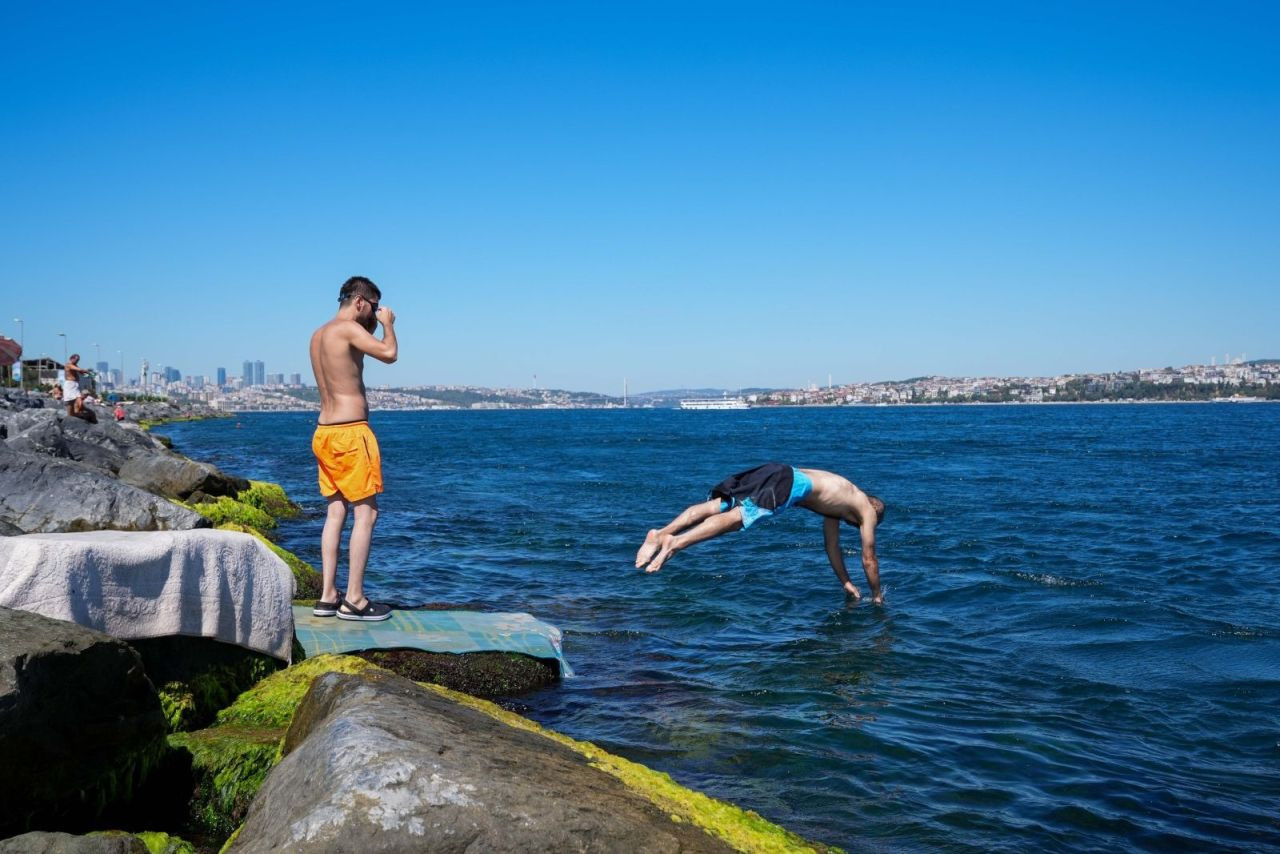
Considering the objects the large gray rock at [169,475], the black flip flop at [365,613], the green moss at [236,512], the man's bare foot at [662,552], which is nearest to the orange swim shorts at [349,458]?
the black flip flop at [365,613]

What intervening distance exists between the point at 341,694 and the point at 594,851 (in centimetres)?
140

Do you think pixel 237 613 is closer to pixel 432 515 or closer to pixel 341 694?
pixel 341 694

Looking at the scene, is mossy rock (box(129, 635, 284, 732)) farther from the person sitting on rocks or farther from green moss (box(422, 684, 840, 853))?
the person sitting on rocks

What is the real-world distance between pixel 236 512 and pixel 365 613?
956cm

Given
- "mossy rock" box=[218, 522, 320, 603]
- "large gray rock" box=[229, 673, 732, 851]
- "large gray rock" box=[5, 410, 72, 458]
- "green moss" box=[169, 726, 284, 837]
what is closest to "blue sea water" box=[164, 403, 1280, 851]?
"mossy rock" box=[218, 522, 320, 603]

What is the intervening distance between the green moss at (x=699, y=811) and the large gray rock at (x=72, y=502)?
5.08 metres

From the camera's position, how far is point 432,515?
2031cm

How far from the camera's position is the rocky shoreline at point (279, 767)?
121 inches

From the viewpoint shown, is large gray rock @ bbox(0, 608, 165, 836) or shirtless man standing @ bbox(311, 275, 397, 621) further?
shirtless man standing @ bbox(311, 275, 397, 621)

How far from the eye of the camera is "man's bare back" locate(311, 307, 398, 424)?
677cm

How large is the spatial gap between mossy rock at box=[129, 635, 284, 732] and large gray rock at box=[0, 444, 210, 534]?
302cm

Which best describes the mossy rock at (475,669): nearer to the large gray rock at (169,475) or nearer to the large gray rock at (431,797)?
the large gray rock at (431,797)

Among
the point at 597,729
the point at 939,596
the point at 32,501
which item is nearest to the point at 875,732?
the point at 597,729

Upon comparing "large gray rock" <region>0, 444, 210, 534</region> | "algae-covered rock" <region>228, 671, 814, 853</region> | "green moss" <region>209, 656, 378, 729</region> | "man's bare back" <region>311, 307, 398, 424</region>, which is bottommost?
"green moss" <region>209, 656, 378, 729</region>
